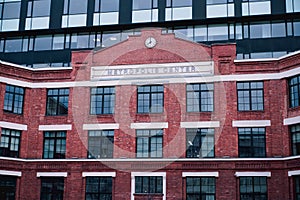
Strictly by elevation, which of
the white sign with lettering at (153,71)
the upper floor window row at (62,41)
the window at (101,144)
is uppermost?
the upper floor window row at (62,41)

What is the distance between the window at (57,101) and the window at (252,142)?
426 inches

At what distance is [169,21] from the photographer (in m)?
33.5

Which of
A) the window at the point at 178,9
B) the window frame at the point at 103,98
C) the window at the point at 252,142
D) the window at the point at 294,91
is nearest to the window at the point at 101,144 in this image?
the window frame at the point at 103,98

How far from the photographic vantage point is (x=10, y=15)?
3606cm

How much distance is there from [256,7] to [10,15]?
58.6 ft

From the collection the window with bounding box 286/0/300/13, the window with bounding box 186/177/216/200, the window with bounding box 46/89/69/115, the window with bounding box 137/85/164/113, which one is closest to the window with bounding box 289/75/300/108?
the window with bounding box 186/177/216/200

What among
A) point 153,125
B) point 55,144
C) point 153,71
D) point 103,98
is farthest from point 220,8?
point 55,144

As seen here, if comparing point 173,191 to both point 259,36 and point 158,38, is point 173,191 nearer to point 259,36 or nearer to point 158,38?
point 158,38

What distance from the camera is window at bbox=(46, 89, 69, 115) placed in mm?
30266

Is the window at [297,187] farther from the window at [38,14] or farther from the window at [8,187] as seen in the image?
the window at [38,14]

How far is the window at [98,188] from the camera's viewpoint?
1113 inches

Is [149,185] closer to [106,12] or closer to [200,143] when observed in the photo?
[200,143]

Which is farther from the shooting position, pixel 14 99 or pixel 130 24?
pixel 130 24

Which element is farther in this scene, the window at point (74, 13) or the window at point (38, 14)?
the window at point (38, 14)
